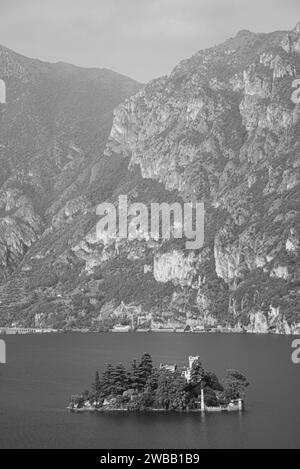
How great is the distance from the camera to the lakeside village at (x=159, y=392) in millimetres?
128500

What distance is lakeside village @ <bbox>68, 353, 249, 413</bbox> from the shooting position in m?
128

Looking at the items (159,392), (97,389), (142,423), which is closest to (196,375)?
(159,392)

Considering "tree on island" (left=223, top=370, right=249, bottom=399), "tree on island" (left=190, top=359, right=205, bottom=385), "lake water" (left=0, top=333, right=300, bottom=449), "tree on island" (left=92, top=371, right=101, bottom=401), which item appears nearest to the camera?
"lake water" (left=0, top=333, right=300, bottom=449)

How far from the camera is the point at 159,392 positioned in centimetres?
12962

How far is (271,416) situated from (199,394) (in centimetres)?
1084

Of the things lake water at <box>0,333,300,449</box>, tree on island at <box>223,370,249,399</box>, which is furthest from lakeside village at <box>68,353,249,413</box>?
lake water at <box>0,333,300,449</box>

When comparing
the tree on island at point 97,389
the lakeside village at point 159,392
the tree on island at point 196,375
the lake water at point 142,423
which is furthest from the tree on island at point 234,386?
the tree on island at point 97,389

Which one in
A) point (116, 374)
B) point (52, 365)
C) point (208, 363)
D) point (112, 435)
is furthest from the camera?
point (52, 365)

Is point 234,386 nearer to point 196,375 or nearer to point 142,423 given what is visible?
point 196,375

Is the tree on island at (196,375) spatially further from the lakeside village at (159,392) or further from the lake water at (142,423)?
the lake water at (142,423)

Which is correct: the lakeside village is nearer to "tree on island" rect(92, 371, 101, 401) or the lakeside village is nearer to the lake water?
"tree on island" rect(92, 371, 101, 401)
